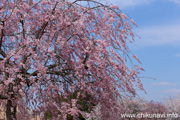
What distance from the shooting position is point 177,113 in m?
15.6

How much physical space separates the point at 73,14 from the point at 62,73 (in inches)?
65.2

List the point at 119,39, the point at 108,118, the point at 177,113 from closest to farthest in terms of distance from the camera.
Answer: the point at 119,39
the point at 108,118
the point at 177,113

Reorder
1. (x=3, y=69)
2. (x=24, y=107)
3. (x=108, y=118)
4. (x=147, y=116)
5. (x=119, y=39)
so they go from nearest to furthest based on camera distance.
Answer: (x=3, y=69)
(x=24, y=107)
(x=119, y=39)
(x=108, y=118)
(x=147, y=116)

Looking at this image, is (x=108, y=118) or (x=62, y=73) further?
(x=108, y=118)

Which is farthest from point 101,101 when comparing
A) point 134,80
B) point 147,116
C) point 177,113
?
point 177,113

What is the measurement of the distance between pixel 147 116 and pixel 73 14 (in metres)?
9.07

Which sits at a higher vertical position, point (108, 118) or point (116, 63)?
point (116, 63)

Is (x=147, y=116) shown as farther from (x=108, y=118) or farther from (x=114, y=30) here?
(x=114, y=30)

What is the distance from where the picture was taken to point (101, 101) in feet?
23.1

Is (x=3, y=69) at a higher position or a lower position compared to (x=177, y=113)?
higher

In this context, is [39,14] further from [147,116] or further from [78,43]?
[147,116]

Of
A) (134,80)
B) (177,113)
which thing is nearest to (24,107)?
(134,80)

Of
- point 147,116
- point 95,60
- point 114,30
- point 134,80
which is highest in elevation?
point 114,30

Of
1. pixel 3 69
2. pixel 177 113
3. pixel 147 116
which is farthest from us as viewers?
pixel 177 113
